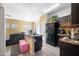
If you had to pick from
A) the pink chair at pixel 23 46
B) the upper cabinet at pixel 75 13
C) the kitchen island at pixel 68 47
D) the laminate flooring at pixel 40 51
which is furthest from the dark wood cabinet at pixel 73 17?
the pink chair at pixel 23 46

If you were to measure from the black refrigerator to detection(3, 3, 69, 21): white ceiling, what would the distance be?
0.32 m

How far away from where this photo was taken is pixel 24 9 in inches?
76.1

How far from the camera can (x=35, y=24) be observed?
1996 mm

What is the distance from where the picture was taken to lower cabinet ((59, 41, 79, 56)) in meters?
1.85

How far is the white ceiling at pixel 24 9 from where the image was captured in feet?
6.28

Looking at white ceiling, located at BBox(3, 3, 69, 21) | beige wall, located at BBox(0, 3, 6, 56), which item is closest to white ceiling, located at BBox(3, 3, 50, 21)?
white ceiling, located at BBox(3, 3, 69, 21)

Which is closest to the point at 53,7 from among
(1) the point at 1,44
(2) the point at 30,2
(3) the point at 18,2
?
(2) the point at 30,2

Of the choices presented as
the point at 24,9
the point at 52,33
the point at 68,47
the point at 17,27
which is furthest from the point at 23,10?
the point at 68,47

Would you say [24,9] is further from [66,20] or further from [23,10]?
[66,20]

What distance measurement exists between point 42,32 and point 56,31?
0.97 ft

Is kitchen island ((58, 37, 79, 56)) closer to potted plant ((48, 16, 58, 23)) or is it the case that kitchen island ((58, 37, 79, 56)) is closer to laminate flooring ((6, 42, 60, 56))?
laminate flooring ((6, 42, 60, 56))

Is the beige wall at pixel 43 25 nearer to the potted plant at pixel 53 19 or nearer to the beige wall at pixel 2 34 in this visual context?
the potted plant at pixel 53 19

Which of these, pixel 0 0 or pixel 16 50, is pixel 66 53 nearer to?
pixel 16 50

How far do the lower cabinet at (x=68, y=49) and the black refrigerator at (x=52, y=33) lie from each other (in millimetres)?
145
